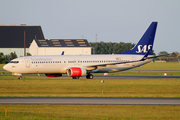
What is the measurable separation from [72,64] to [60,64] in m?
1.95

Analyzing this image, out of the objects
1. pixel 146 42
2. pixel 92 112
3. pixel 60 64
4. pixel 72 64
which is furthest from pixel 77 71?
pixel 92 112

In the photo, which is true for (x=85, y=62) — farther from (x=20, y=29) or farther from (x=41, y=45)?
(x=20, y=29)

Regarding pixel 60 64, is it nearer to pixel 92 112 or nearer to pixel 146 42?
pixel 146 42

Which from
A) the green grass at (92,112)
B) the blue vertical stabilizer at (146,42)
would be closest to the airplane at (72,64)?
the blue vertical stabilizer at (146,42)

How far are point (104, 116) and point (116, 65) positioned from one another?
31.0 m

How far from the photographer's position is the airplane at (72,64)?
147 feet

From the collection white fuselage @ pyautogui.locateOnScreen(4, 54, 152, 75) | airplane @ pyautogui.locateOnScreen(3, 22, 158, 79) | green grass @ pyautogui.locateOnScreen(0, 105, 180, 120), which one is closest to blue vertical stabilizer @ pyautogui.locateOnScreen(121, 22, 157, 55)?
airplane @ pyautogui.locateOnScreen(3, 22, 158, 79)

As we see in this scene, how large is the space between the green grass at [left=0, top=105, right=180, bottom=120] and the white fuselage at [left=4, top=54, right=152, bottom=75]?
24926mm

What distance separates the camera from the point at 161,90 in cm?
3177

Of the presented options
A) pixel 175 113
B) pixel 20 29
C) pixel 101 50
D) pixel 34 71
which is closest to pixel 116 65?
pixel 34 71

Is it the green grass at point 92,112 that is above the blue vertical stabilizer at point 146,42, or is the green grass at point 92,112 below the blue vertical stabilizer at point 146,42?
below

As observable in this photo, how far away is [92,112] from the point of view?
60.7 ft

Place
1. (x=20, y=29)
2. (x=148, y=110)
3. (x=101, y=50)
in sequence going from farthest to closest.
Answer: (x=101, y=50) → (x=20, y=29) → (x=148, y=110)

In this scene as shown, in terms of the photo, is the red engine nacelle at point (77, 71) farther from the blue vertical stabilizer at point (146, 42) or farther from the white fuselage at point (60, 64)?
the blue vertical stabilizer at point (146, 42)
